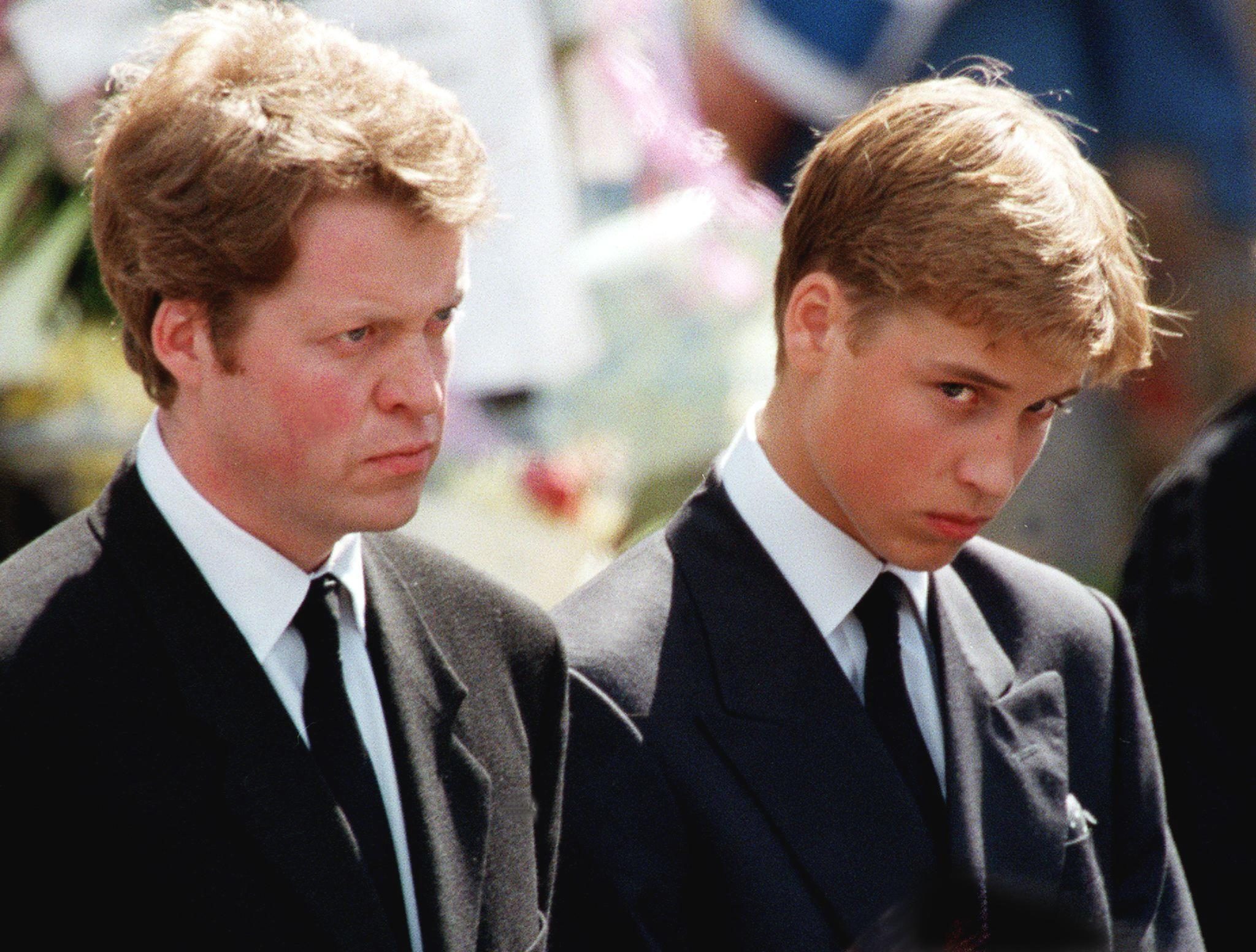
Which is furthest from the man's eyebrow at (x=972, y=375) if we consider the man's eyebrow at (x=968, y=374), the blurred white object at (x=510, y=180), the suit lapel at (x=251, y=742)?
the blurred white object at (x=510, y=180)

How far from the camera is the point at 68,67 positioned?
129 inches

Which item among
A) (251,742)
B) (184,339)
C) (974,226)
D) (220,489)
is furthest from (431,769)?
(974,226)

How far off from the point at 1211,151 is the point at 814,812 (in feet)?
11.7

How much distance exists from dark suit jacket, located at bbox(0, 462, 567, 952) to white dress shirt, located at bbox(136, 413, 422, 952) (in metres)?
0.02

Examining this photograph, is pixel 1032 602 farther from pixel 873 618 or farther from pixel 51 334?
pixel 51 334

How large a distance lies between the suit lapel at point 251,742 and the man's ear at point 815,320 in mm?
780

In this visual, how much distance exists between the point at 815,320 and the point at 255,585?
773mm

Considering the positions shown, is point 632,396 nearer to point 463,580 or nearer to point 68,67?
point 68,67

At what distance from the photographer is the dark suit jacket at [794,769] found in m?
1.92

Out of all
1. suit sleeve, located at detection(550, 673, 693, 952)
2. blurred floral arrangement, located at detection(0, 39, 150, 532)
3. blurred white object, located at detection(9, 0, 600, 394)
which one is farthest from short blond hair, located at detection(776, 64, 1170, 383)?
blurred floral arrangement, located at detection(0, 39, 150, 532)

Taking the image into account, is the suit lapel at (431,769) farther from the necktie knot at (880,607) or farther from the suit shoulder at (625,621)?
the necktie knot at (880,607)

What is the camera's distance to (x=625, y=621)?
2.02 m

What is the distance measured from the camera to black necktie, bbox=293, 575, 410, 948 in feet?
5.68

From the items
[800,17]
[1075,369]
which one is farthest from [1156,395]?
[1075,369]
